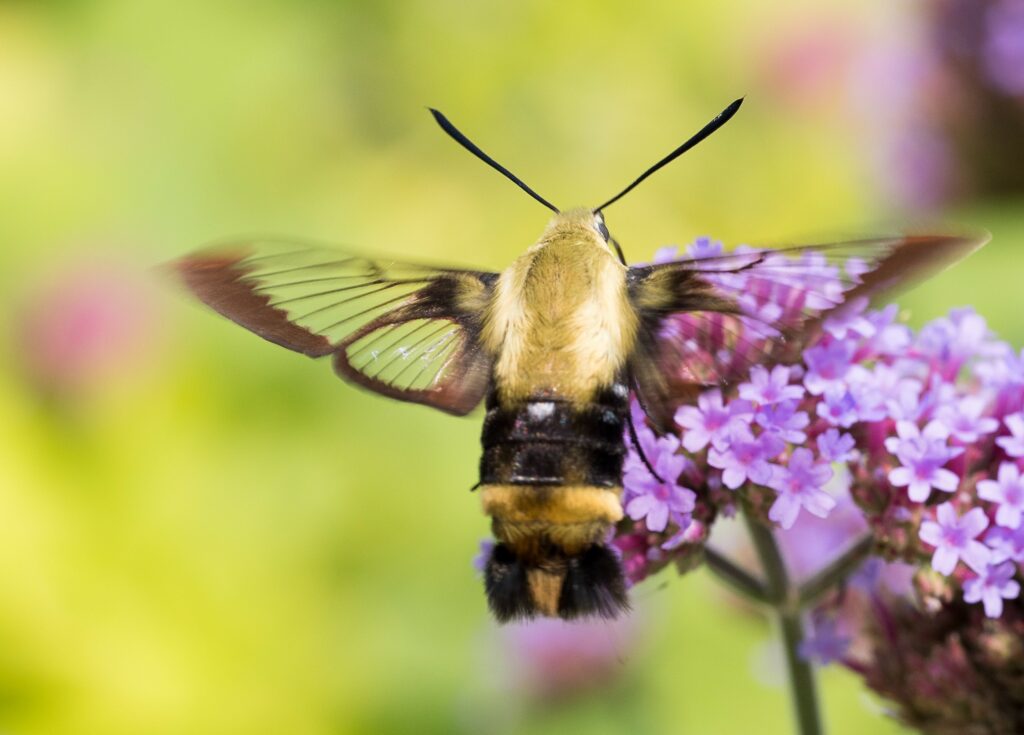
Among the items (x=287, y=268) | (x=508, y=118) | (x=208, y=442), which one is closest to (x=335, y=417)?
(x=208, y=442)

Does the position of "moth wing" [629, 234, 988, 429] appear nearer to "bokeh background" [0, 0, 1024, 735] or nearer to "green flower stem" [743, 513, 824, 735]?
"green flower stem" [743, 513, 824, 735]

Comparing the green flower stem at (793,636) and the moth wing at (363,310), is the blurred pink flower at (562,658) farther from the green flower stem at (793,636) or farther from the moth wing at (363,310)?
the moth wing at (363,310)

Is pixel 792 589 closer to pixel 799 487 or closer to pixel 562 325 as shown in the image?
pixel 799 487

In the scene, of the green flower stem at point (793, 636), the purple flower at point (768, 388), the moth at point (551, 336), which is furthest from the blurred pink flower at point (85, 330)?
the purple flower at point (768, 388)

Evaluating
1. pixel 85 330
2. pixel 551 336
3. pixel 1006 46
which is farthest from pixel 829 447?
pixel 85 330

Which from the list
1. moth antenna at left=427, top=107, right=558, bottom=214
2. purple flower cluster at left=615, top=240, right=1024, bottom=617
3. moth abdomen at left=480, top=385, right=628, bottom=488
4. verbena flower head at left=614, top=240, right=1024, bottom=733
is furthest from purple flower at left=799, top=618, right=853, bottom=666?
moth antenna at left=427, top=107, right=558, bottom=214

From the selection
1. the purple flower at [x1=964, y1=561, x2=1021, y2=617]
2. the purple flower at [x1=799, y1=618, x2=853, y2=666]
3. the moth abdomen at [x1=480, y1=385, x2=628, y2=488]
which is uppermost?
the moth abdomen at [x1=480, y1=385, x2=628, y2=488]

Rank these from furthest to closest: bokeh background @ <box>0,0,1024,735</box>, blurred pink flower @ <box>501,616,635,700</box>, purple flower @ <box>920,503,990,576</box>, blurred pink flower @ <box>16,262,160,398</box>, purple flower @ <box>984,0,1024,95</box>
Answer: blurred pink flower @ <box>16,262,160,398</box> < purple flower @ <box>984,0,1024,95</box> < bokeh background @ <box>0,0,1024,735</box> < blurred pink flower @ <box>501,616,635,700</box> < purple flower @ <box>920,503,990,576</box>
